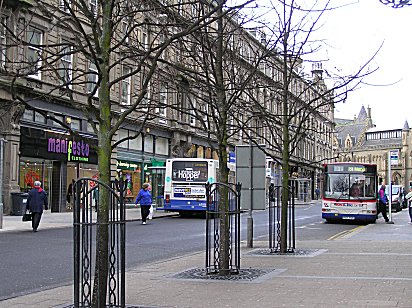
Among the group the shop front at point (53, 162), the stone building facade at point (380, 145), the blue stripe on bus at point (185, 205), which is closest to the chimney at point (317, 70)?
the shop front at point (53, 162)

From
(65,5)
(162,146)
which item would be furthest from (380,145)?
(65,5)

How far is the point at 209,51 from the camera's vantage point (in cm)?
1180

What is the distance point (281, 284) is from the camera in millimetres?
10062

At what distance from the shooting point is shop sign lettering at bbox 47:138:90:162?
33.2m

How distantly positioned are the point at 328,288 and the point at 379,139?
16317cm

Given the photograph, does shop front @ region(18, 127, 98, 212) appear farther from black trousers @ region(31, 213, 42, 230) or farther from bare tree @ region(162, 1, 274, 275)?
bare tree @ region(162, 1, 274, 275)

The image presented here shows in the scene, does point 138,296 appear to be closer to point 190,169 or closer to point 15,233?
point 15,233

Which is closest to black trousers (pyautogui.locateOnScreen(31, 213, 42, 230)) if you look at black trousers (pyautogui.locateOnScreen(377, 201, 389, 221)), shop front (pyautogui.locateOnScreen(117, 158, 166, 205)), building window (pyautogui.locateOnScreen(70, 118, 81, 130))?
building window (pyautogui.locateOnScreen(70, 118, 81, 130))

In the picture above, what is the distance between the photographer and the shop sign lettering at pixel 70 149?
33250 millimetres

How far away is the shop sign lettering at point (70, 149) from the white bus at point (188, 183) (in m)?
5.20

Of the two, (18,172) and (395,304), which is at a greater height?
(18,172)

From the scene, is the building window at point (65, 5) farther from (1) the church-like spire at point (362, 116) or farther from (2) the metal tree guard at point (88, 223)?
(1) the church-like spire at point (362, 116)

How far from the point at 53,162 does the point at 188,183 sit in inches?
292

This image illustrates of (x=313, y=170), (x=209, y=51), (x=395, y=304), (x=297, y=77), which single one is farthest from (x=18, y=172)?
(x=313, y=170)
